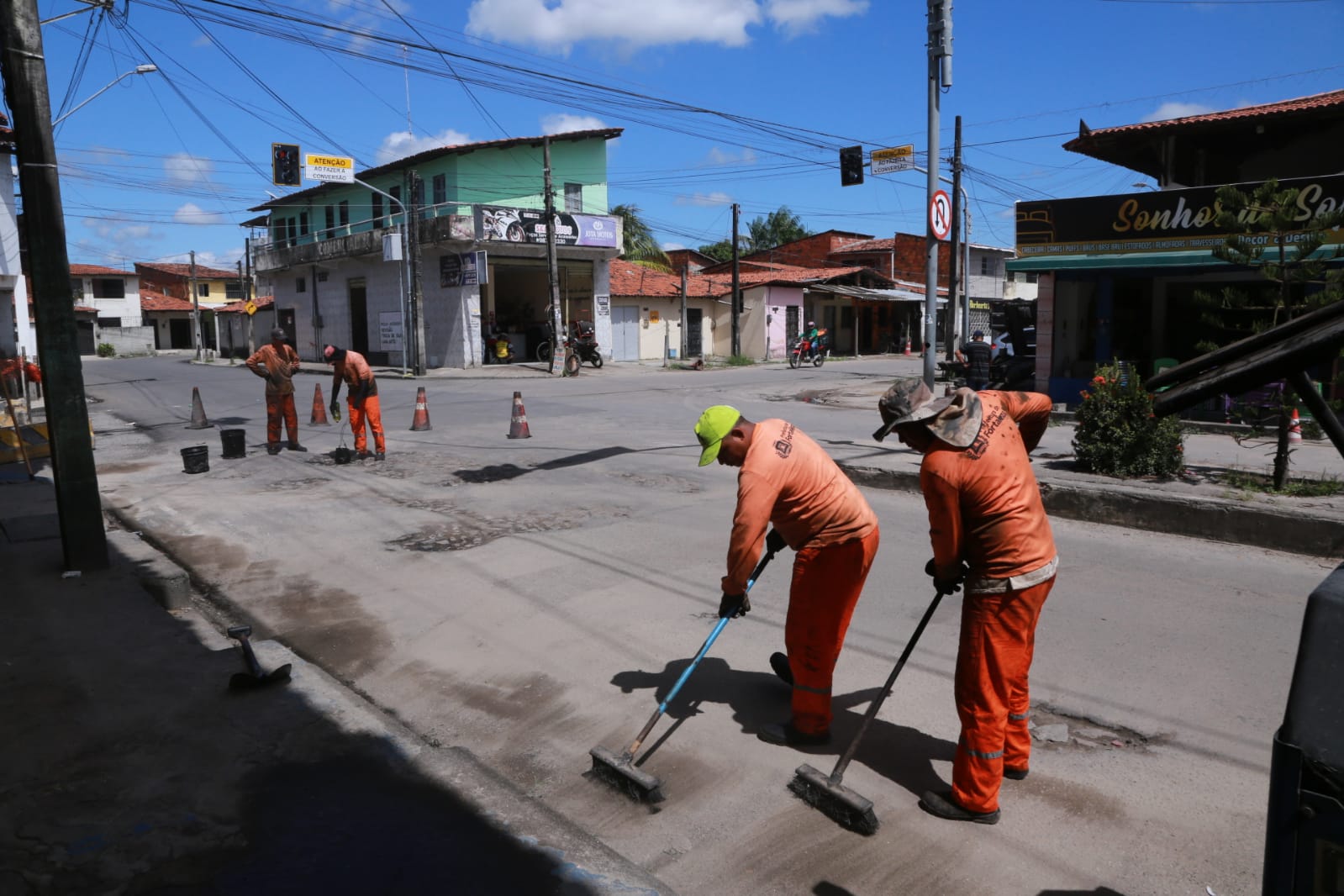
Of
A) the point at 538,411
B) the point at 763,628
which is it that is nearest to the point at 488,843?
the point at 763,628

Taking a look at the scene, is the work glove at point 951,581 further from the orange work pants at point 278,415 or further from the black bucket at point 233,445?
the orange work pants at point 278,415

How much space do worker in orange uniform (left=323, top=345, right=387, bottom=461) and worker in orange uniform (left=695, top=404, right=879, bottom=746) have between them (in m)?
8.17

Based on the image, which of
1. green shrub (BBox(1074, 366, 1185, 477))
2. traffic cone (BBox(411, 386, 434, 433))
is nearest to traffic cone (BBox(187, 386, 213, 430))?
traffic cone (BBox(411, 386, 434, 433))

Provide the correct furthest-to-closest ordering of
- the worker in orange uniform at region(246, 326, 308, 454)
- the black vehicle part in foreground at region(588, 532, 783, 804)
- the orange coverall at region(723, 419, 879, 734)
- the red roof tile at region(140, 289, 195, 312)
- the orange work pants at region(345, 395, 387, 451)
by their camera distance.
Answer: the red roof tile at region(140, 289, 195, 312)
the worker in orange uniform at region(246, 326, 308, 454)
the orange work pants at region(345, 395, 387, 451)
the orange coverall at region(723, 419, 879, 734)
the black vehicle part in foreground at region(588, 532, 783, 804)

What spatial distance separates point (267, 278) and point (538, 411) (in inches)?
1353

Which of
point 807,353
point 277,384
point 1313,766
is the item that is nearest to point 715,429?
point 1313,766

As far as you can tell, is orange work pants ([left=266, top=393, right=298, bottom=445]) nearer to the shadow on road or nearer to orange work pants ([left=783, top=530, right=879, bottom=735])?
the shadow on road

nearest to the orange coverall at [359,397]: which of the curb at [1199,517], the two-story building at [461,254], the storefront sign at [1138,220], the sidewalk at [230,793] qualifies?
the sidewalk at [230,793]

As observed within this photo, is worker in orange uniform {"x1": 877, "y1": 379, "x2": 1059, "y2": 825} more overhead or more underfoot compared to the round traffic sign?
more underfoot

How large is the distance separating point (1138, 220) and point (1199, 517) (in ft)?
30.7

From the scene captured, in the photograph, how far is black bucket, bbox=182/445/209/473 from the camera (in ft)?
34.4

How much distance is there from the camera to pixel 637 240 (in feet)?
132

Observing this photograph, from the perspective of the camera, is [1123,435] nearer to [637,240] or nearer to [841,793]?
[841,793]

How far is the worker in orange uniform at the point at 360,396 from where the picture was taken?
1091cm
